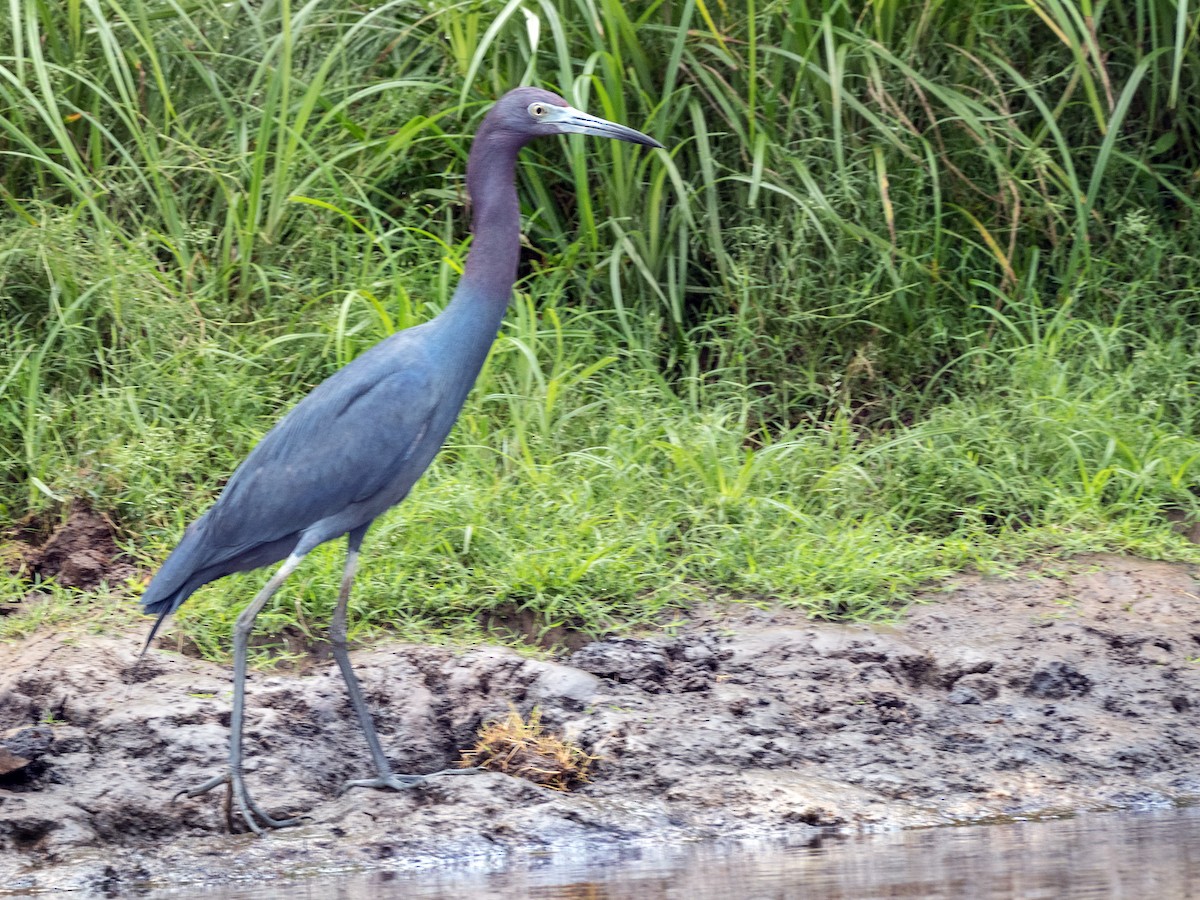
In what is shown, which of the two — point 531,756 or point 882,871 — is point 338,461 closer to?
point 531,756

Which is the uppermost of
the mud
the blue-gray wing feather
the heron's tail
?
the blue-gray wing feather

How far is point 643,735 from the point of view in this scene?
386cm

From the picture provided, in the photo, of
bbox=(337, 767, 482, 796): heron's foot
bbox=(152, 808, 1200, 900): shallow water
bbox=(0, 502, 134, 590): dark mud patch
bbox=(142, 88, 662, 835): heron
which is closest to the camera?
bbox=(152, 808, 1200, 900): shallow water

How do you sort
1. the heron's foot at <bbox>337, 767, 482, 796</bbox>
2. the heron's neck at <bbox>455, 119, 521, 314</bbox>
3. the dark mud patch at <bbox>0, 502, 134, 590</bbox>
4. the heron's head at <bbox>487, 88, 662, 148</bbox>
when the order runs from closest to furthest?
1. the heron's foot at <bbox>337, 767, 482, 796</bbox>
2. the heron's neck at <bbox>455, 119, 521, 314</bbox>
3. the heron's head at <bbox>487, 88, 662, 148</bbox>
4. the dark mud patch at <bbox>0, 502, 134, 590</bbox>

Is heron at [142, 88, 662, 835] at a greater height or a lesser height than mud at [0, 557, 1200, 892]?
greater

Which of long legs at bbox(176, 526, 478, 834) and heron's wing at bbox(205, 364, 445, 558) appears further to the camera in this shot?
heron's wing at bbox(205, 364, 445, 558)

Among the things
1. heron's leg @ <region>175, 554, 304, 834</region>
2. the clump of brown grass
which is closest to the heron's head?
heron's leg @ <region>175, 554, 304, 834</region>

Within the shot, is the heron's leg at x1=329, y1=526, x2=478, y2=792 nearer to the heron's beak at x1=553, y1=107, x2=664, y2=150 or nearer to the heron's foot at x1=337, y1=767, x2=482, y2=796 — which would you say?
the heron's foot at x1=337, y1=767, x2=482, y2=796

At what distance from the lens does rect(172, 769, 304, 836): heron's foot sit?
3553mm

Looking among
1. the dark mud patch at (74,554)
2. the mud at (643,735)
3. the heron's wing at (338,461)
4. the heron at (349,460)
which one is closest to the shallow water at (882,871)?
the mud at (643,735)

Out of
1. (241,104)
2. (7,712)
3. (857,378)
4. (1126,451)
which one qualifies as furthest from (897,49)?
(7,712)

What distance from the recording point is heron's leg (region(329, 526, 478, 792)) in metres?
3.71

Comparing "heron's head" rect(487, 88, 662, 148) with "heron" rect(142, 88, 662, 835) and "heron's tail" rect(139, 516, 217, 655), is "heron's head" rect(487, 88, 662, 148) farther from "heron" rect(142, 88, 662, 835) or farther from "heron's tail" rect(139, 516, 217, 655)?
"heron's tail" rect(139, 516, 217, 655)

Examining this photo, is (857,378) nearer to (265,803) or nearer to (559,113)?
(559,113)
